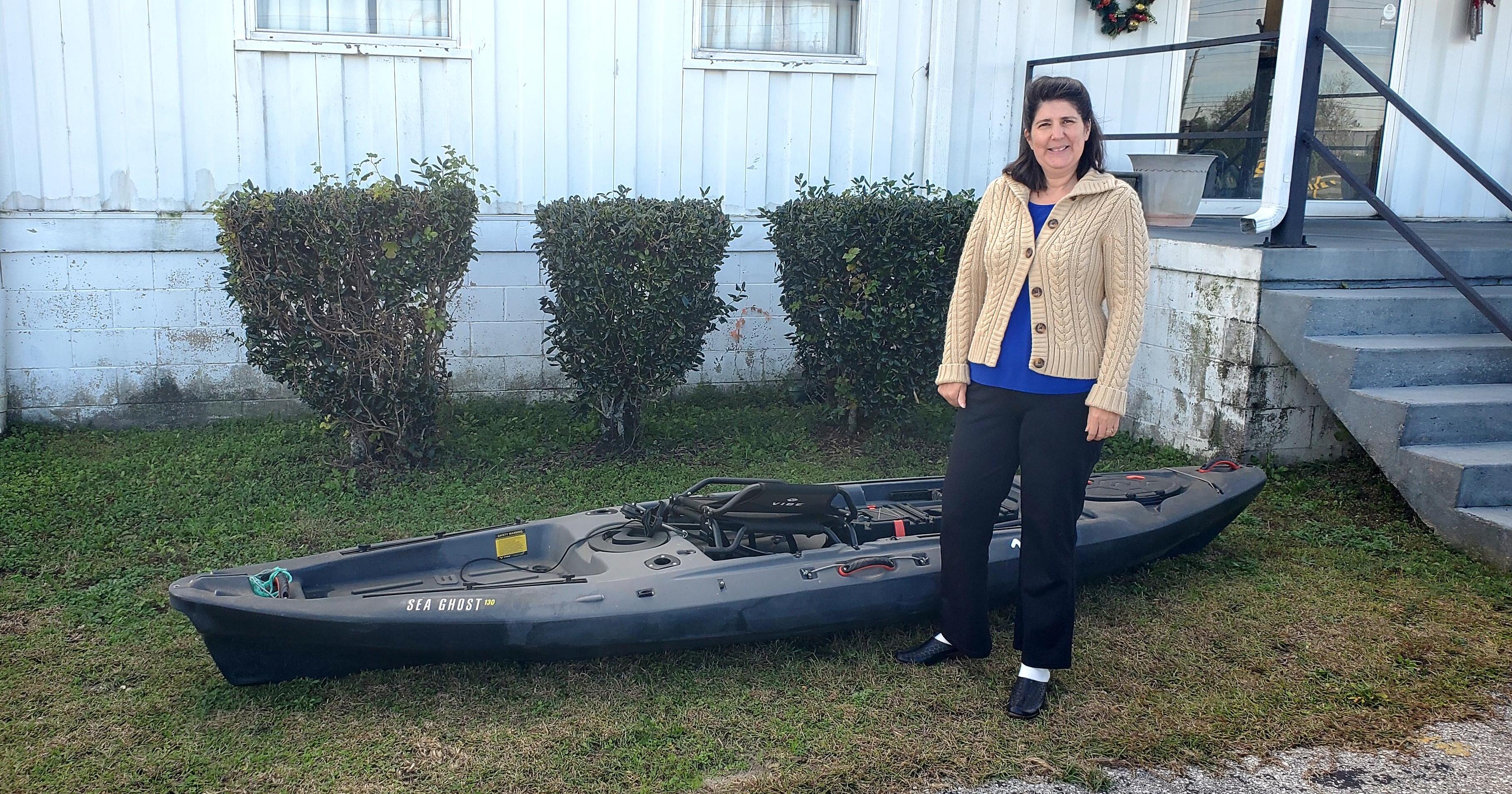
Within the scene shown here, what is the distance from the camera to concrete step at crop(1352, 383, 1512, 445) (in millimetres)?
5094

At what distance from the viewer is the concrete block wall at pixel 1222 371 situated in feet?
19.3

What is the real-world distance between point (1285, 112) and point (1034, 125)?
3.10 meters

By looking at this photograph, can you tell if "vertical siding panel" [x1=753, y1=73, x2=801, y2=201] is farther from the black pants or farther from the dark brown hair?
the black pants

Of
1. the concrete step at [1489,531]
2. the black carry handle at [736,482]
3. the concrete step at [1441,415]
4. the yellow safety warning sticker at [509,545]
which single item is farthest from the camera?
the concrete step at [1441,415]

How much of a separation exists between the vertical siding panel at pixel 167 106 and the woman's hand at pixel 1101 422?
5.45 meters

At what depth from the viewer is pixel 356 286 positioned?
556 centimetres

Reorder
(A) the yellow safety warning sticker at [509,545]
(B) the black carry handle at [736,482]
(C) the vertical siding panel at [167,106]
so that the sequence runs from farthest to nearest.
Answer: (C) the vertical siding panel at [167,106] → (A) the yellow safety warning sticker at [509,545] → (B) the black carry handle at [736,482]

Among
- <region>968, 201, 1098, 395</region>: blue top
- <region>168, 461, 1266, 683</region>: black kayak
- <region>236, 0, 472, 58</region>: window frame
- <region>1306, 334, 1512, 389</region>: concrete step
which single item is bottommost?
<region>168, 461, 1266, 683</region>: black kayak

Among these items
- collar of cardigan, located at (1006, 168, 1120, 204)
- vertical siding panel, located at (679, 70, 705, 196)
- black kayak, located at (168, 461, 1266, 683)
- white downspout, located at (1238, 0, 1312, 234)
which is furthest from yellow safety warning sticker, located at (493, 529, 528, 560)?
white downspout, located at (1238, 0, 1312, 234)

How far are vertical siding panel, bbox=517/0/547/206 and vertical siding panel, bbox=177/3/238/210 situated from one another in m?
1.59

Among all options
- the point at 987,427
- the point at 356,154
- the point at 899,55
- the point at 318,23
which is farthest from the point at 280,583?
the point at 899,55

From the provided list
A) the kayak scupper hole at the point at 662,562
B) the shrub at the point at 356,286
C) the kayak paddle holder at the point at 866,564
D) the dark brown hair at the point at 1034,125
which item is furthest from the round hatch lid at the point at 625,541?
the shrub at the point at 356,286

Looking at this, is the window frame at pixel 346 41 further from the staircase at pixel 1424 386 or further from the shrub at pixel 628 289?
the staircase at pixel 1424 386

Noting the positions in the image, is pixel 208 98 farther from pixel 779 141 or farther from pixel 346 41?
pixel 779 141
